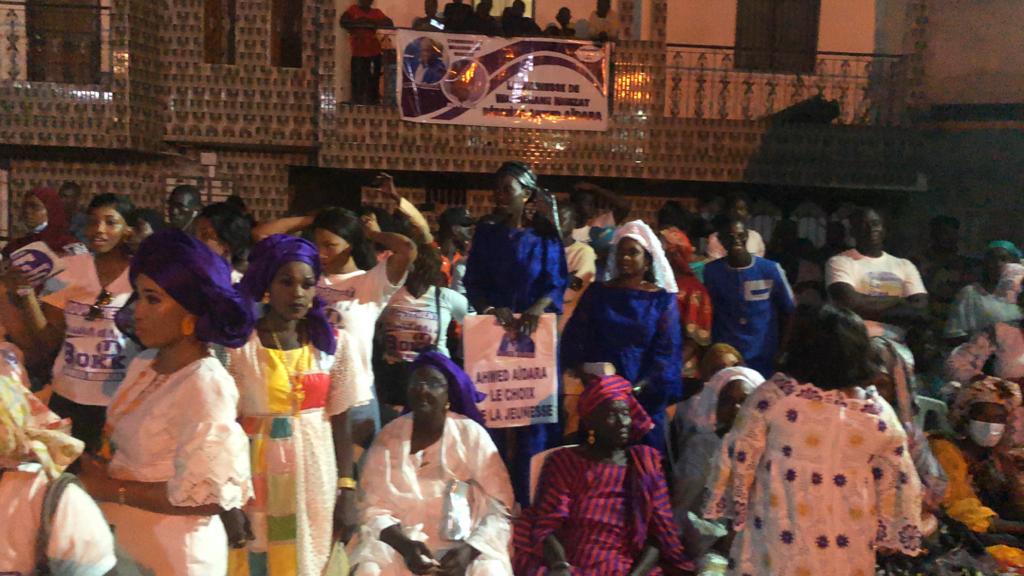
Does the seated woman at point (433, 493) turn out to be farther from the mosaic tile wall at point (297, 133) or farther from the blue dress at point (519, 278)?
the mosaic tile wall at point (297, 133)

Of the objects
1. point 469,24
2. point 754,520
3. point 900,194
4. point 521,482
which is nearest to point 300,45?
point 469,24

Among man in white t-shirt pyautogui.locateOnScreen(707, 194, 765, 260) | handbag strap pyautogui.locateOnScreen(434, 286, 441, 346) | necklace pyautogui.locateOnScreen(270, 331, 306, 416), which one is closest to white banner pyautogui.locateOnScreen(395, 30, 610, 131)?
man in white t-shirt pyautogui.locateOnScreen(707, 194, 765, 260)

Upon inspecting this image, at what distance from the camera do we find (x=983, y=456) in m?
7.21

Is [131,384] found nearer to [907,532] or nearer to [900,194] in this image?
[907,532]

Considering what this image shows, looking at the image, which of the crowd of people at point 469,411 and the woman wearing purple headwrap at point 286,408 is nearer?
the crowd of people at point 469,411

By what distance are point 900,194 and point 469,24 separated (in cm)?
580

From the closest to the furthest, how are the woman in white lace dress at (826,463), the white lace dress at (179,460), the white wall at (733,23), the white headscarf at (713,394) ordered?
the white lace dress at (179,460) < the woman in white lace dress at (826,463) < the white headscarf at (713,394) < the white wall at (733,23)

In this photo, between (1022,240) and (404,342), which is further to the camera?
(1022,240)

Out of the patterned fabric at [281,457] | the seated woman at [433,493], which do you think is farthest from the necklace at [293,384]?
the seated woman at [433,493]

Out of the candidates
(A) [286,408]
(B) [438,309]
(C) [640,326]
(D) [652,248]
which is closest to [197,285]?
(A) [286,408]

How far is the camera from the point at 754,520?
457 cm

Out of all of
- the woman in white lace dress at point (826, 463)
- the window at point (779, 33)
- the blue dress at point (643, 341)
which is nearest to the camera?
the woman in white lace dress at point (826, 463)

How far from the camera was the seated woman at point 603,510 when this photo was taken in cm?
522

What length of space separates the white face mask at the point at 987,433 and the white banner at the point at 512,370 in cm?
288
